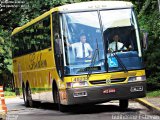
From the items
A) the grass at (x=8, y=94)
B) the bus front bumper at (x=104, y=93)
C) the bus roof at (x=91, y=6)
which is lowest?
the grass at (x=8, y=94)

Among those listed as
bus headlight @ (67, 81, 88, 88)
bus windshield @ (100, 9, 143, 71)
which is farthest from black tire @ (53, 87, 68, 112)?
bus windshield @ (100, 9, 143, 71)

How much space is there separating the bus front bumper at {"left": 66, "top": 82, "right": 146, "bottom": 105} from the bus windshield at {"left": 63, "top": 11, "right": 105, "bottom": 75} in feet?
1.96

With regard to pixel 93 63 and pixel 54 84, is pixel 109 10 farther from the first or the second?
pixel 54 84

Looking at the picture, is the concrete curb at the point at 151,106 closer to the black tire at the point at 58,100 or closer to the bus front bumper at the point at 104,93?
the bus front bumper at the point at 104,93

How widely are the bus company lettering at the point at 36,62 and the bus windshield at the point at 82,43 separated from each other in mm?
2994

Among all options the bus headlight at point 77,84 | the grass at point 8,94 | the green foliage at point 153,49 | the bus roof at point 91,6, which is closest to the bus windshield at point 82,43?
the bus roof at point 91,6

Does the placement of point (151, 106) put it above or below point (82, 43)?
below

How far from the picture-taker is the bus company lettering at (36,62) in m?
19.8

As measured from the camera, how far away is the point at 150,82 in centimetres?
2402

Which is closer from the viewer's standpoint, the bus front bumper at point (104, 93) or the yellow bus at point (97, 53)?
the bus front bumper at point (104, 93)

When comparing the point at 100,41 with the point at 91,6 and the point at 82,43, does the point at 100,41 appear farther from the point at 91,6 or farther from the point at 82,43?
the point at 91,6

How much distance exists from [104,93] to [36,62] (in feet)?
17.5

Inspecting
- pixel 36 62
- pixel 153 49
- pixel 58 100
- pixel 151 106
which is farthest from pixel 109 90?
pixel 153 49

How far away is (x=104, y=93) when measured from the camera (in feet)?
53.5
